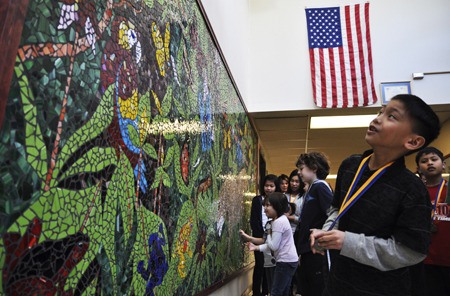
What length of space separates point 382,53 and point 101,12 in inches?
215

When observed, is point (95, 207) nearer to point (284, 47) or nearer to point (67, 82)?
point (67, 82)

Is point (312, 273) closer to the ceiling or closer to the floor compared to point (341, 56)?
closer to the floor

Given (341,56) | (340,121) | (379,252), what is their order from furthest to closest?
(340,121) < (341,56) < (379,252)

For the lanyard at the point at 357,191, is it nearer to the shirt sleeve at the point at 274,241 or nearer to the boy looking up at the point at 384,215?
the boy looking up at the point at 384,215

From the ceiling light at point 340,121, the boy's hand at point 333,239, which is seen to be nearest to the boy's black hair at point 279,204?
the boy's hand at point 333,239

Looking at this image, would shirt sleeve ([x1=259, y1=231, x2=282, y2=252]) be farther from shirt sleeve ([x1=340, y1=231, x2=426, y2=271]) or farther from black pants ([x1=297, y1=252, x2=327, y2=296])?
A: shirt sleeve ([x1=340, y1=231, x2=426, y2=271])

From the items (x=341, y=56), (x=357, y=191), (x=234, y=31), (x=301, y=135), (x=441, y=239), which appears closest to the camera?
(x=357, y=191)

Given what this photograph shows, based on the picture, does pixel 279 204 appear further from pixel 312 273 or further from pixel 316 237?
pixel 316 237

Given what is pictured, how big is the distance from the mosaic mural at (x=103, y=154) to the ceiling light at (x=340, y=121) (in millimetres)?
4727

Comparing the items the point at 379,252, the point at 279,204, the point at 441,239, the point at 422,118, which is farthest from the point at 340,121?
the point at 379,252

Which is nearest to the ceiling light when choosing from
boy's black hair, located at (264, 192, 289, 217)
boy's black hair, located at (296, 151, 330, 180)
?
boy's black hair, located at (264, 192, 289, 217)

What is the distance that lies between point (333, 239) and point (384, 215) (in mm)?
204

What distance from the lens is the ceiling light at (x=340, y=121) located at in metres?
6.55

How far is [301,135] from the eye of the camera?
759cm
